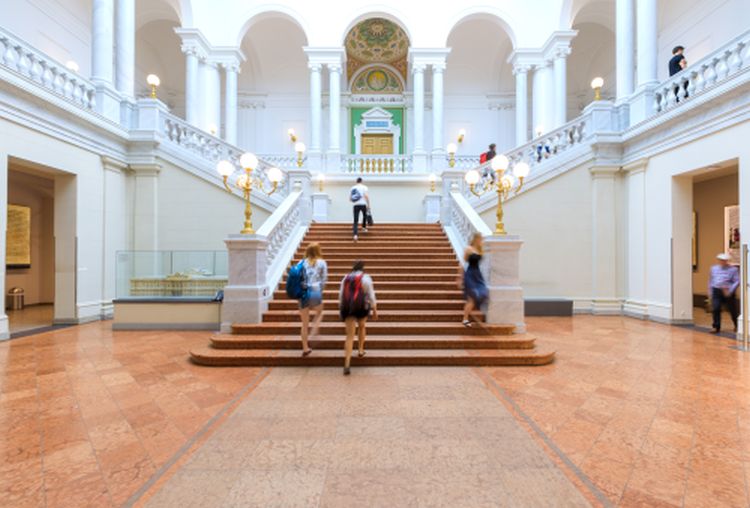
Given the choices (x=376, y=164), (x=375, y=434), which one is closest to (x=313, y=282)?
(x=375, y=434)

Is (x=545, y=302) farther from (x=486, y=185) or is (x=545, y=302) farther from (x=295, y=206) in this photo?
(x=295, y=206)

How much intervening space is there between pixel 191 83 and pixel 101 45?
5591 millimetres

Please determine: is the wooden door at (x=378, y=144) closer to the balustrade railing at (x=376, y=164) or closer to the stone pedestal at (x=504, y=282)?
the balustrade railing at (x=376, y=164)

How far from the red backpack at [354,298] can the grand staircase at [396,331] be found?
0.99 m

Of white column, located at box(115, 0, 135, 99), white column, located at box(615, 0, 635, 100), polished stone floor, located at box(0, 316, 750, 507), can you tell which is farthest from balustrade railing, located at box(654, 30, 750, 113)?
white column, located at box(115, 0, 135, 99)

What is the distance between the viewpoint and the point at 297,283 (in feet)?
19.9

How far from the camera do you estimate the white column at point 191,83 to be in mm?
17203

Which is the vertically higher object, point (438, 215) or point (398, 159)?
point (398, 159)

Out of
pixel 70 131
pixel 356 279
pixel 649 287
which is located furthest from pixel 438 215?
pixel 70 131

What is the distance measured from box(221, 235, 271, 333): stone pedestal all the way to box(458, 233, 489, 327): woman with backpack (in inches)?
151

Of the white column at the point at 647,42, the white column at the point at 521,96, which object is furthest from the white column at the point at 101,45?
the white column at the point at 521,96

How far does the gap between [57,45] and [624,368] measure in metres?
20.9

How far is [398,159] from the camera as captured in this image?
17750mm

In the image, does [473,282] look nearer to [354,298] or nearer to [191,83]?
[354,298]
